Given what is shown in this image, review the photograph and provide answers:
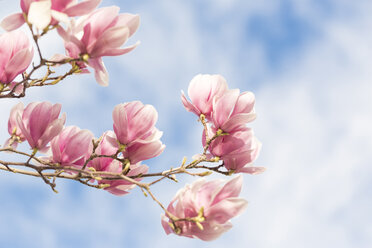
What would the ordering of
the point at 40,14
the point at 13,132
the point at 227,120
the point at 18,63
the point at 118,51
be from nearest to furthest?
1. the point at 40,14
2. the point at 118,51
3. the point at 18,63
4. the point at 227,120
5. the point at 13,132

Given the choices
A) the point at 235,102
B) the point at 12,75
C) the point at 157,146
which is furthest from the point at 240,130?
the point at 12,75

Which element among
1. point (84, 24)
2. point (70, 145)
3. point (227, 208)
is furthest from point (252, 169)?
Answer: point (84, 24)

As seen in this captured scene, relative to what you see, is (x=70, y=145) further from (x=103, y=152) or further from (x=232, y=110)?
(x=232, y=110)

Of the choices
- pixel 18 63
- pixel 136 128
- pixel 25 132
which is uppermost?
pixel 136 128

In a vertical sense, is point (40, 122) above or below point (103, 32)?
below

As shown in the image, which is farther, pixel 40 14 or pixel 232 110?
pixel 232 110

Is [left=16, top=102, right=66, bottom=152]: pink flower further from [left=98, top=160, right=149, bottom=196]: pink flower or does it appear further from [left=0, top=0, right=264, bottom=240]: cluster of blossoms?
[left=98, top=160, right=149, bottom=196]: pink flower

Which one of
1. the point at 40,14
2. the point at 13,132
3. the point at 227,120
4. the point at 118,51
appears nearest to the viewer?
the point at 40,14
